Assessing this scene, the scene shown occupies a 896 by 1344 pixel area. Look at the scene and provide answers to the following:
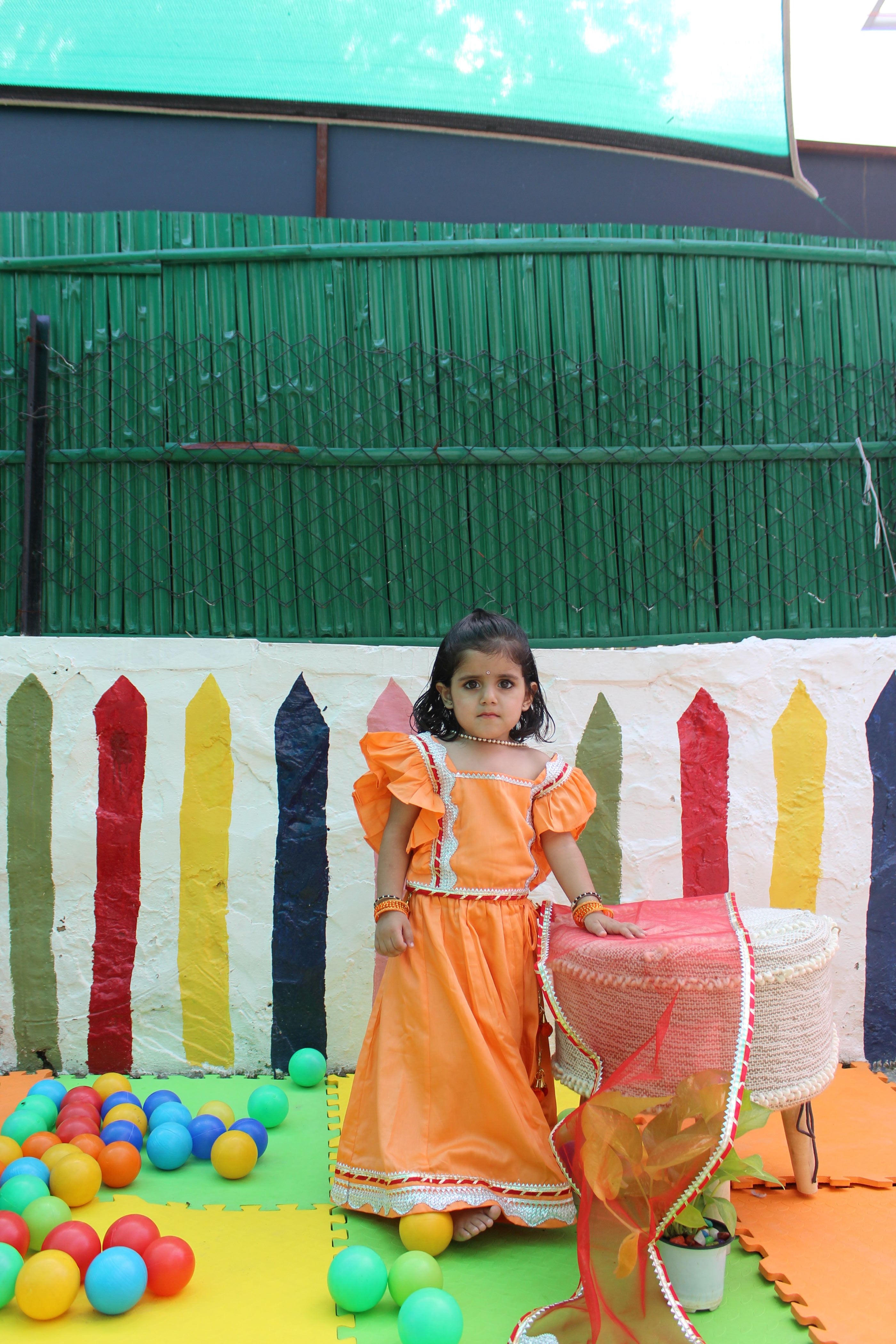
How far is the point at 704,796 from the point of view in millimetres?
3752

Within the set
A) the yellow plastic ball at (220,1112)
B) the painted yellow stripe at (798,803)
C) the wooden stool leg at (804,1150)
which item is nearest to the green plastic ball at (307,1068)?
the yellow plastic ball at (220,1112)

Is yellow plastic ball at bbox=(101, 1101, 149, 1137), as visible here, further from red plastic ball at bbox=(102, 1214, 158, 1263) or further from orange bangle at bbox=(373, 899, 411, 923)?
orange bangle at bbox=(373, 899, 411, 923)

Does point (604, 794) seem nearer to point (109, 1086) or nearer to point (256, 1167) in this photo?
point (256, 1167)

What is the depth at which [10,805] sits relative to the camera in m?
3.63

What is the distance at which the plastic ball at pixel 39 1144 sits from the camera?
2836 millimetres

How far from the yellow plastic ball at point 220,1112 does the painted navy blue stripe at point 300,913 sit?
0.49m

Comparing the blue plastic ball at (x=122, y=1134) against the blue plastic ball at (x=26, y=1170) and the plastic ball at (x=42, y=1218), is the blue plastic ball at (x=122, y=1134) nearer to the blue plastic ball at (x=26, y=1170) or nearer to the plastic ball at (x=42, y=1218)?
the blue plastic ball at (x=26, y=1170)

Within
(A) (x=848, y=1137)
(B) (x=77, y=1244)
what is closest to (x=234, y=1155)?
(B) (x=77, y=1244)

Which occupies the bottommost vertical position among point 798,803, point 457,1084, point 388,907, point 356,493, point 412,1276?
point 412,1276

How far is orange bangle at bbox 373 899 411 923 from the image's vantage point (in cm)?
275

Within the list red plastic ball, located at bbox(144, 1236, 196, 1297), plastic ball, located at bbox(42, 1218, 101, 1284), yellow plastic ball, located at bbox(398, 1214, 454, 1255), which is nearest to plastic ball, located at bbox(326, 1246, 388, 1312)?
yellow plastic ball, located at bbox(398, 1214, 454, 1255)

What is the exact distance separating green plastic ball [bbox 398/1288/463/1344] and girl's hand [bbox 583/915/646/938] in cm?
88

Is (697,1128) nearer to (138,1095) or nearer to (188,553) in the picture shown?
(138,1095)

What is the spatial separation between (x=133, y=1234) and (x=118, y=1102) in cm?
94
